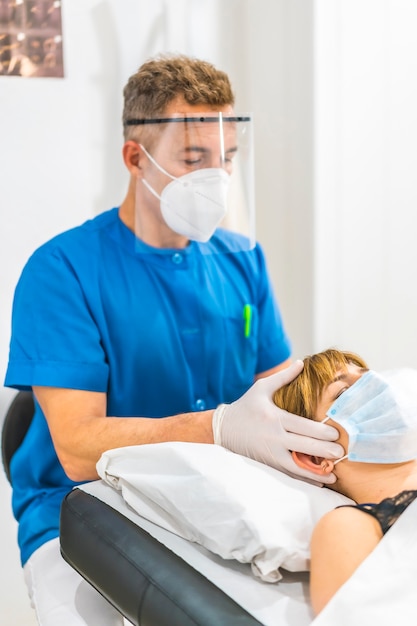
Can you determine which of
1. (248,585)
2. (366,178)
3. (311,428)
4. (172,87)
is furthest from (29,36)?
(248,585)

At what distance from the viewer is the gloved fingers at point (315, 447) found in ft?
4.06

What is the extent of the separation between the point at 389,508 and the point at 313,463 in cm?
18

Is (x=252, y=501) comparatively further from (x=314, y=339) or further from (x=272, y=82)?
(x=272, y=82)

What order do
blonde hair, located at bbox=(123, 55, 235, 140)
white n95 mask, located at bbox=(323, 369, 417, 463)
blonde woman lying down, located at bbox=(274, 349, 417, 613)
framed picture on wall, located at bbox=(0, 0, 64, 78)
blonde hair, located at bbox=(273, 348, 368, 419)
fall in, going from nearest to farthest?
blonde woman lying down, located at bbox=(274, 349, 417, 613)
white n95 mask, located at bbox=(323, 369, 417, 463)
blonde hair, located at bbox=(273, 348, 368, 419)
blonde hair, located at bbox=(123, 55, 235, 140)
framed picture on wall, located at bbox=(0, 0, 64, 78)

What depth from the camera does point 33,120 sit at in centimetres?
209

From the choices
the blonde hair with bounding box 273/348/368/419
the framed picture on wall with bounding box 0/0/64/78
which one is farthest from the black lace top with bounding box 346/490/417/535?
the framed picture on wall with bounding box 0/0/64/78

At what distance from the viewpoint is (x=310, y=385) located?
132 centimetres

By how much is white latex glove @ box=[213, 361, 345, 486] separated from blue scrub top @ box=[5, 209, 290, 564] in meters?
0.34

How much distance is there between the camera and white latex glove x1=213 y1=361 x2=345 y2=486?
1246 mm

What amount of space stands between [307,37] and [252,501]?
1.56 metres

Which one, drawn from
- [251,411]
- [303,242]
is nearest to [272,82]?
[303,242]

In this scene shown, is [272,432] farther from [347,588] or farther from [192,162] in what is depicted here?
[192,162]

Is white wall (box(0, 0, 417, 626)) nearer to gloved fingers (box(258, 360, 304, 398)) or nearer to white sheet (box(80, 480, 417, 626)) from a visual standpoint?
gloved fingers (box(258, 360, 304, 398))

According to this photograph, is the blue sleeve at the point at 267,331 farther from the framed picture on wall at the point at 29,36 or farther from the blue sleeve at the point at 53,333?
the framed picture on wall at the point at 29,36
